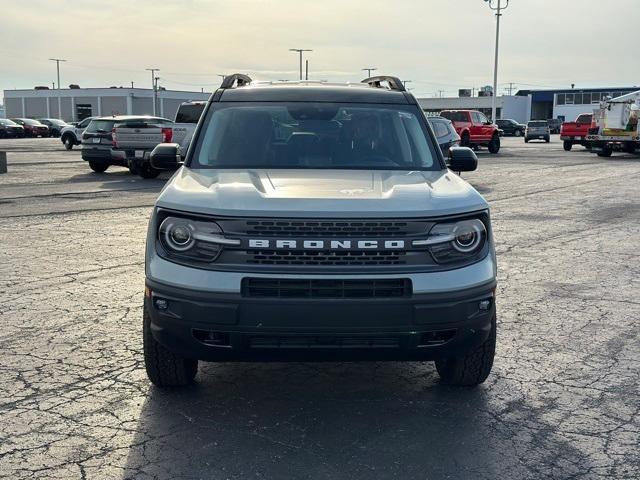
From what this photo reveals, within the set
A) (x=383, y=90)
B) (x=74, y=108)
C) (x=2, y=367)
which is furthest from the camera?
(x=74, y=108)

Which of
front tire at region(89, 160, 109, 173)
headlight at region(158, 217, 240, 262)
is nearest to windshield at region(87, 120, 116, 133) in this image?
front tire at region(89, 160, 109, 173)

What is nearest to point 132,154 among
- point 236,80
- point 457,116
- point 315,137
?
point 236,80

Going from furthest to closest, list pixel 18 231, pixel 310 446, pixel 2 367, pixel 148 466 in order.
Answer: pixel 18 231, pixel 2 367, pixel 310 446, pixel 148 466

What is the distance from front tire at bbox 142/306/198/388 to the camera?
4246mm

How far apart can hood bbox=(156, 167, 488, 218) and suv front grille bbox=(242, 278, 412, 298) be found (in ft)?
1.11

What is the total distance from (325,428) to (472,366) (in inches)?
40.4

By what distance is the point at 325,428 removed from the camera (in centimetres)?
400

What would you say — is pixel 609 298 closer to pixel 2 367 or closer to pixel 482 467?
pixel 482 467

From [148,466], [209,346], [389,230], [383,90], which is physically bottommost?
[148,466]

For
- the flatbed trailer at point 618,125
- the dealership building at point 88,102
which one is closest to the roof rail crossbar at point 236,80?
the flatbed trailer at point 618,125

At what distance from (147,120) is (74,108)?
86.1m

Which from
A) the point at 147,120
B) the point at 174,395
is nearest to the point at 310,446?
the point at 174,395

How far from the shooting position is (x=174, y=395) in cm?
443

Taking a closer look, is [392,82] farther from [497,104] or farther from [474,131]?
[497,104]
